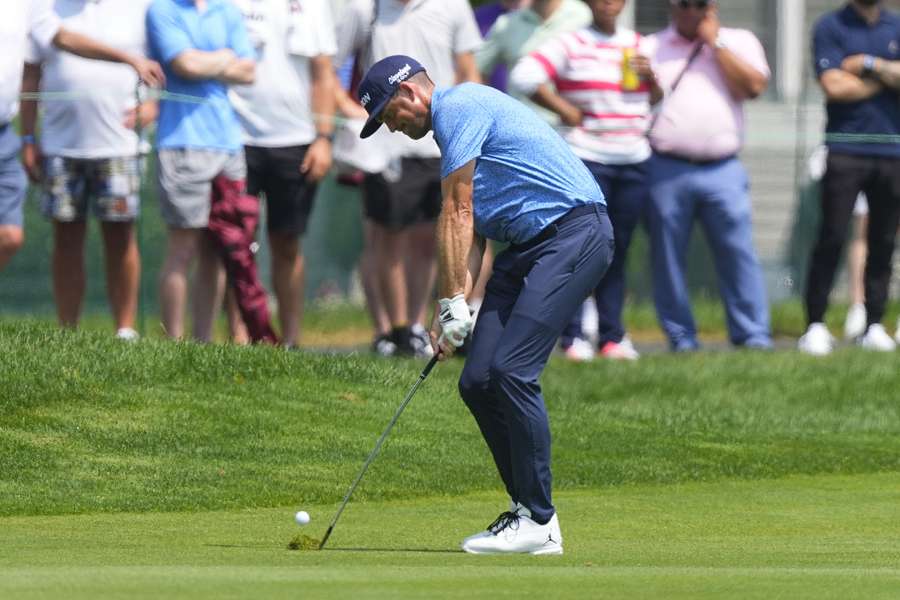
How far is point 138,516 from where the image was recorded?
945cm

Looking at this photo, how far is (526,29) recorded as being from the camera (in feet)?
48.8

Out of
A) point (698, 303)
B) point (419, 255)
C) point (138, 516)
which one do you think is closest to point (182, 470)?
point (138, 516)

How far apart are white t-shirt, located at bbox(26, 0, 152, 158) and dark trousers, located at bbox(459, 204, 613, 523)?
5.12 metres

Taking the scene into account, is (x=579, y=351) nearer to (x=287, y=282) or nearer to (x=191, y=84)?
(x=287, y=282)

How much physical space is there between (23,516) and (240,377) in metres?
2.59

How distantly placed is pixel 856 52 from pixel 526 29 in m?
2.21

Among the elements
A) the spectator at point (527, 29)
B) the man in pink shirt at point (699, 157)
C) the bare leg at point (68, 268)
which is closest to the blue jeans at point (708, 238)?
the man in pink shirt at point (699, 157)

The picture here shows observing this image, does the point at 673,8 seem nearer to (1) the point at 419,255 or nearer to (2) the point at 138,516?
(1) the point at 419,255

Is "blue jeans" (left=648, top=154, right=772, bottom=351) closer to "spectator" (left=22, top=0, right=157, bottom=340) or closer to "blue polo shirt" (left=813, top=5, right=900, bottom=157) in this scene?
"blue polo shirt" (left=813, top=5, right=900, bottom=157)

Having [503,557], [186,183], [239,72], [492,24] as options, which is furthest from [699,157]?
[503,557]

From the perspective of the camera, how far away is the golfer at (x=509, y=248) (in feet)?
26.8

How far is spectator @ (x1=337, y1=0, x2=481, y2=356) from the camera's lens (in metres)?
14.1

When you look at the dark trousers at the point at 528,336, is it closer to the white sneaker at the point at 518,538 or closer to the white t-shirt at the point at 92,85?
the white sneaker at the point at 518,538

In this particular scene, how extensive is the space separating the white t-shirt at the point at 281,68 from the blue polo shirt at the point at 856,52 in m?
3.41
